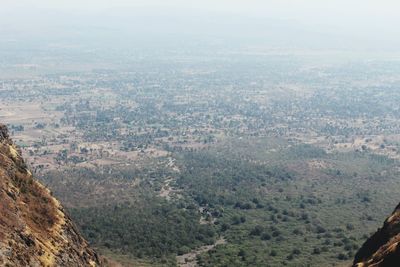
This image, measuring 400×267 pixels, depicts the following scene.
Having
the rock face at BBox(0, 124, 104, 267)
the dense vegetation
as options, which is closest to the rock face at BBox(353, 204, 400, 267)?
the rock face at BBox(0, 124, 104, 267)

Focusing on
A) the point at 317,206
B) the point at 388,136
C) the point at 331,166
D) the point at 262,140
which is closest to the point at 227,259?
the point at 317,206

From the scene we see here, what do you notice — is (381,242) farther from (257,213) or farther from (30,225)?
(257,213)

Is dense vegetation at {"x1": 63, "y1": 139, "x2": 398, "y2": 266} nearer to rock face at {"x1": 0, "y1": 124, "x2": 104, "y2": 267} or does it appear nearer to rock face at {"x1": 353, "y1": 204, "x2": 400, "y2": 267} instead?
rock face at {"x1": 353, "y1": 204, "x2": 400, "y2": 267}

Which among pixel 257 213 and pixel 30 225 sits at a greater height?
pixel 30 225

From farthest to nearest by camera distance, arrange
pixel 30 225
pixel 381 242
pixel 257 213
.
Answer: pixel 257 213 → pixel 381 242 → pixel 30 225

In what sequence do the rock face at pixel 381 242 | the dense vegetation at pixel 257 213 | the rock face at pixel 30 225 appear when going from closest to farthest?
the rock face at pixel 30 225 < the rock face at pixel 381 242 < the dense vegetation at pixel 257 213

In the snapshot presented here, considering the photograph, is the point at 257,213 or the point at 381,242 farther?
the point at 257,213

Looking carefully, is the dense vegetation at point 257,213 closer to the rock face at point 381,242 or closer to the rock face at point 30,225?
the rock face at point 381,242

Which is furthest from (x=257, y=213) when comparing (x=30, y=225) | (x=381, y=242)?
(x=30, y=225)

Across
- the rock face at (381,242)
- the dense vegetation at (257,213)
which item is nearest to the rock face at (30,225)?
the rock face at (381,242)
